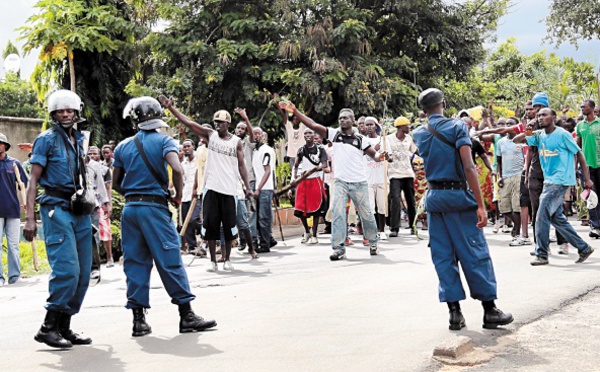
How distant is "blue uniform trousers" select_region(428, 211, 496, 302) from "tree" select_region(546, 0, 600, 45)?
88.7ft

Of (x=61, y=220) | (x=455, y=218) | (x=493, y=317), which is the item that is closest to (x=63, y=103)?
(x=61, y=220)

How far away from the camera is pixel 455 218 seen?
666 centimetres

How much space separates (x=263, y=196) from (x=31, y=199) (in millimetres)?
7583

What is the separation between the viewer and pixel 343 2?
22.9 m

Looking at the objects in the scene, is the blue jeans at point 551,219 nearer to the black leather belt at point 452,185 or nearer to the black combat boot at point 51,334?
the black leather belt at point 452,185

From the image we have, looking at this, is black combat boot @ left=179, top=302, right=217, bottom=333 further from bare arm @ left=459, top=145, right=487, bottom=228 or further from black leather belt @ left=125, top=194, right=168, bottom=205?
bare arm @ left=459, top=145, right=487, bottom=228

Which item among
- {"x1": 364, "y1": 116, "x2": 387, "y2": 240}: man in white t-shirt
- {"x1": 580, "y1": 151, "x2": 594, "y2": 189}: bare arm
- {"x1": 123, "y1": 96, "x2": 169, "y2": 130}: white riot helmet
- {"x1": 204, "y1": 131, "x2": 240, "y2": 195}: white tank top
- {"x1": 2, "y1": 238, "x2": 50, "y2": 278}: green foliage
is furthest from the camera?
{"x1": 364, "y1": 116, "x2": 387, "y2": 240}: man in white t-shirt

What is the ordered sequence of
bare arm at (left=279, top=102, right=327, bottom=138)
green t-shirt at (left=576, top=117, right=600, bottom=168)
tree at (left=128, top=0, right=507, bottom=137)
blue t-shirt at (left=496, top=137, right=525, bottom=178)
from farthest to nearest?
tree at (left=128, top=0, right=507, bottom=137) < blue t-shirt at (left=496, top=137, right=525, bottom=178) < green t-shirt at (left=576, top=117, right=600, bottom=168) < bare arm at (left=279, top=102, right=327, bottom=138)

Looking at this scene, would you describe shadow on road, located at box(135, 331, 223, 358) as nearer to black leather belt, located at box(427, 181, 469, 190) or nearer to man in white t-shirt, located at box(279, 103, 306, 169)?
black leather belt, located at box(427, 181, 469, 190)

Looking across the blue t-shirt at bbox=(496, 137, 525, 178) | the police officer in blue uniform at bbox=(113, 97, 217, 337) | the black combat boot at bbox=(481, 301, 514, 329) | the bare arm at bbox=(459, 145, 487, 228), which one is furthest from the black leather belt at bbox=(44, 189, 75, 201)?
the blue t-shirt at bbox=(496, 137, 525, 178)

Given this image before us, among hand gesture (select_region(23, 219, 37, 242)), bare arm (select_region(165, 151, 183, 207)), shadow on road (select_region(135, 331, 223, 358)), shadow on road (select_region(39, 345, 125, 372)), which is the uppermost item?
bare arm (select_region(165, 151, 183, 207))

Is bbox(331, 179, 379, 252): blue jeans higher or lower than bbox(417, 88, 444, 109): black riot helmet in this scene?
lower

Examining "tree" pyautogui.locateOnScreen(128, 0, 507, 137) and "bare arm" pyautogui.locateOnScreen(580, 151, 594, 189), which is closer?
"bare arm" pyautogui.locateOnScreen(580, 151, 594, 189)

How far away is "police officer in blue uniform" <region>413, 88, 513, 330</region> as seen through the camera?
657 cm
